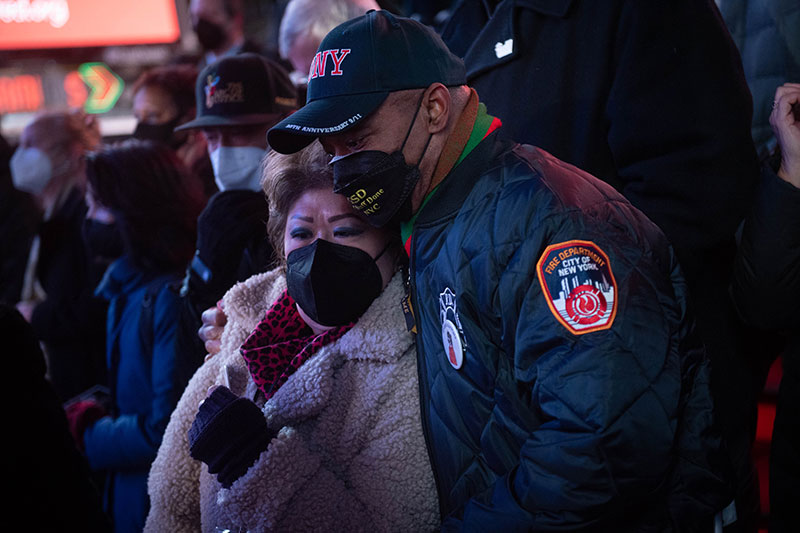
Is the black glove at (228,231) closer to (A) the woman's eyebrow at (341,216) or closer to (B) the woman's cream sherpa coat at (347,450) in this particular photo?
(A) the woman's eyebrow at (341,216)

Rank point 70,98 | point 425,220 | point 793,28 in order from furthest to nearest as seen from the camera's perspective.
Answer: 1. point 70,98
2. point 793,28
3. point 425,220

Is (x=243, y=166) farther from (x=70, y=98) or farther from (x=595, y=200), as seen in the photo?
(x=70, y=98)

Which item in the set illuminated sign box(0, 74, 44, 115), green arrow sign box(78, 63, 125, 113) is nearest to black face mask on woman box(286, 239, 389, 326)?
green arrow sign box(78, 63, 125, 113)

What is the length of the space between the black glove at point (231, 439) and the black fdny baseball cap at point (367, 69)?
61 centimetres

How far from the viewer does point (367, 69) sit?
1256 mm

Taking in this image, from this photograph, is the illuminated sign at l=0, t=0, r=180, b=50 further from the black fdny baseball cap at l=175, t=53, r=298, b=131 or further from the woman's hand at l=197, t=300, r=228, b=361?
the woman's hand at l=197, t=300, r=228, b=361

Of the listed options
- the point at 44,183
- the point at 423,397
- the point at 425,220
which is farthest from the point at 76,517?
the point at 44,183

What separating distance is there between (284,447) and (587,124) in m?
1.10

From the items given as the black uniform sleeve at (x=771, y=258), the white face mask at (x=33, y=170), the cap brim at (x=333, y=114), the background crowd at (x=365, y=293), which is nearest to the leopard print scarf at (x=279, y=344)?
the background crowd at (x=365, y=293)

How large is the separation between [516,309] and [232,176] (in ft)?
4.67

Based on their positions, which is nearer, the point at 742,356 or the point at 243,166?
the point at 742,356

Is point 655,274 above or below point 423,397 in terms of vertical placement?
above

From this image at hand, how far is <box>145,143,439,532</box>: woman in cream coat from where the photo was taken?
137cm

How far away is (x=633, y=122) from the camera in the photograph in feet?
5.41
